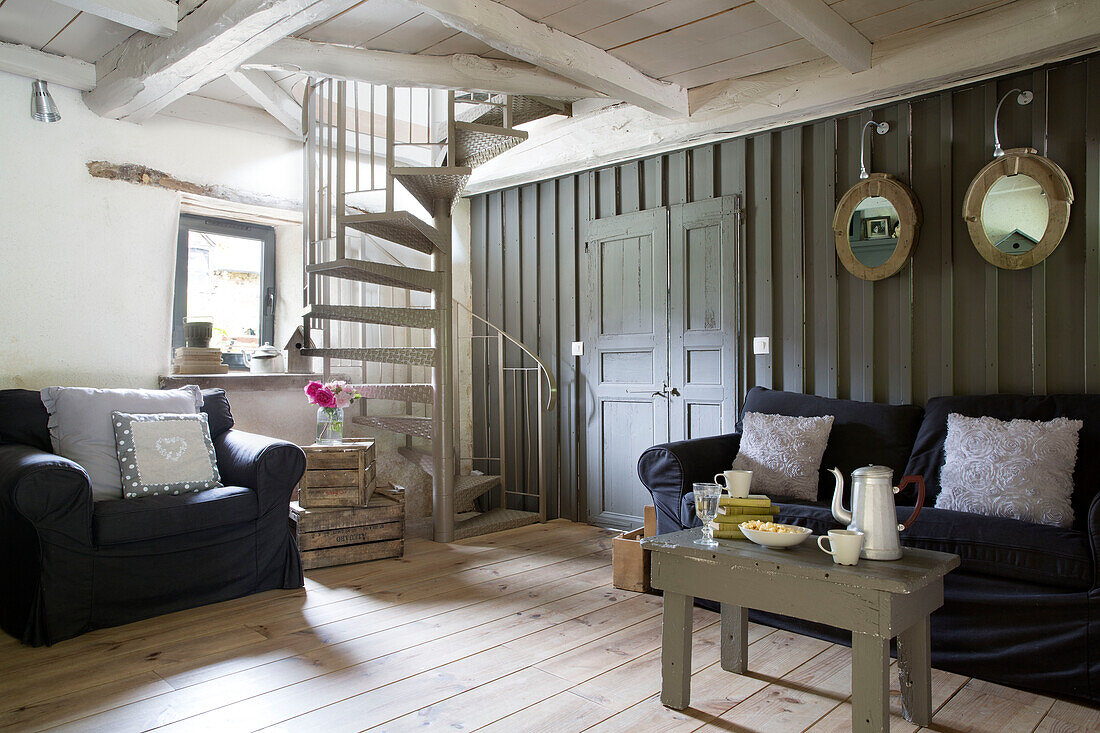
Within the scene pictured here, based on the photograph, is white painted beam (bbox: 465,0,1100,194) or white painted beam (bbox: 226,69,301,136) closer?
white painted beam (bbox: 465,0,1100,194)

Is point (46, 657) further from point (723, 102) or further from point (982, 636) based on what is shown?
point (723, 102)

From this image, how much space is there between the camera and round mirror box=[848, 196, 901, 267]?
3443 millimetres

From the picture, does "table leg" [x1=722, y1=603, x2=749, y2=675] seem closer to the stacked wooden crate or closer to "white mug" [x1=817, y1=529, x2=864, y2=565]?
"white mug" [x1=817, y1=529, x2=864, y2=565]

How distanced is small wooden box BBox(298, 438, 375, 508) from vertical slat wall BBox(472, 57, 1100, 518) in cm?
220

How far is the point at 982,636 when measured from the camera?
2377 mm

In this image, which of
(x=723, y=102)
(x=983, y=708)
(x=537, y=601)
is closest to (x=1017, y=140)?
(x=723, y=102)

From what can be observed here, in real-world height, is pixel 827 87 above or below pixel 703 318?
above

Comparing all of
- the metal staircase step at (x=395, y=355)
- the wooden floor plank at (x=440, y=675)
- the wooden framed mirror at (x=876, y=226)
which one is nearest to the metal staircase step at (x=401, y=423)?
the metal staircase step at (x=395, y=355)

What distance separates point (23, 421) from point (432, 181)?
2346 mm

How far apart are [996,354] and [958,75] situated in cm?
126

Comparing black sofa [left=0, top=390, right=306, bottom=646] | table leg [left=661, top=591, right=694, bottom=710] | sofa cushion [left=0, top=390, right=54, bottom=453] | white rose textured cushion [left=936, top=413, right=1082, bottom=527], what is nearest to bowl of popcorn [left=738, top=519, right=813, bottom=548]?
table leg [left=661, top=591, right=694, bottom=710]

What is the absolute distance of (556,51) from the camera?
10.5 feet

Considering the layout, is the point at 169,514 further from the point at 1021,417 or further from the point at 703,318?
the point at 1021,417

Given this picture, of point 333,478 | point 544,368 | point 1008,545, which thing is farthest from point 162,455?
point 1008,545
